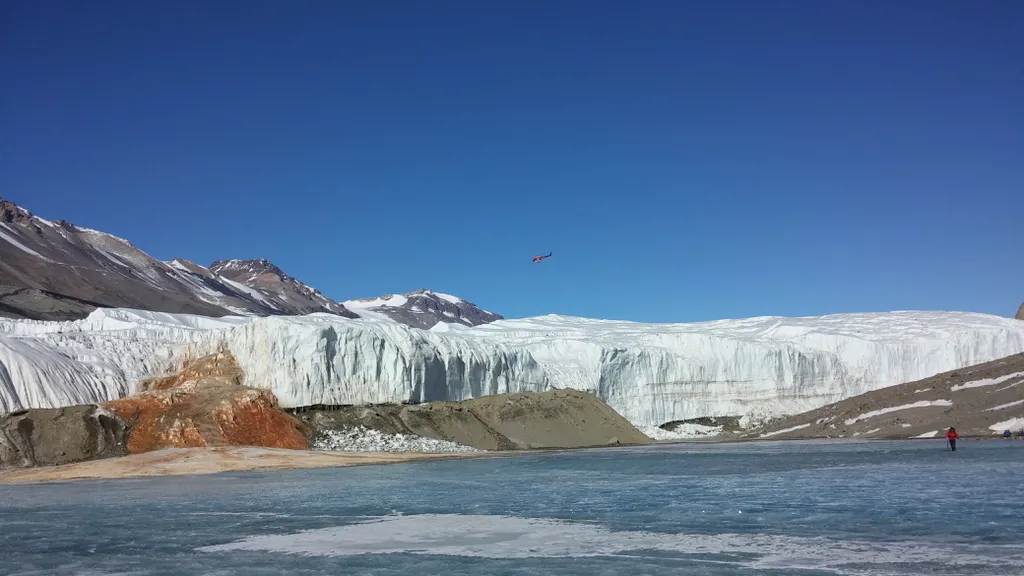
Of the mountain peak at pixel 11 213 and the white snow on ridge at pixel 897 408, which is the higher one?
the mountain peak at pixel 11 213

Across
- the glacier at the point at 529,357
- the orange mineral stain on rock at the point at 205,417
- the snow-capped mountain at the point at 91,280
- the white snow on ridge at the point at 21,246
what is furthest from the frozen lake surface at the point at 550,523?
the white snow on ridge at the point at 21,246

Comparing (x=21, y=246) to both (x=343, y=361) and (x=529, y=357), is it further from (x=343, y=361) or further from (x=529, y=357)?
(x=343, y=361)

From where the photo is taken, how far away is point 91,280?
456ft

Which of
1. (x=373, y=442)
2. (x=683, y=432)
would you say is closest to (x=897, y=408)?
(x=683, y=432)

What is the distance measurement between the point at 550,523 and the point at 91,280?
5513 inches

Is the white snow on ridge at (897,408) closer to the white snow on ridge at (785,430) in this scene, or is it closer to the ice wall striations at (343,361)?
the white snow on ridge at (785,430)

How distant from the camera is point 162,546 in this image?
13594 mm

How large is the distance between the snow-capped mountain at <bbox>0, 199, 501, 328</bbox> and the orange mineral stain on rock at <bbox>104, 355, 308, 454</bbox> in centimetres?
6657

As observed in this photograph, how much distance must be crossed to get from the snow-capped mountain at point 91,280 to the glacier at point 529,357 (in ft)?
179

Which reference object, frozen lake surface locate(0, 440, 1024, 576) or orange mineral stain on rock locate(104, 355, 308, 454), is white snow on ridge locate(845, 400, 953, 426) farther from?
orange mineral stain on rock locate(104, 355, 308, 454)

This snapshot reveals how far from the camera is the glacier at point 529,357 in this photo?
42906 mm

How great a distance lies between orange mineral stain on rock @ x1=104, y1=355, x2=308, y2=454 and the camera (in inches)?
1447

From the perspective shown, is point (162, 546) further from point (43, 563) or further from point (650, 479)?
point (650, 479)

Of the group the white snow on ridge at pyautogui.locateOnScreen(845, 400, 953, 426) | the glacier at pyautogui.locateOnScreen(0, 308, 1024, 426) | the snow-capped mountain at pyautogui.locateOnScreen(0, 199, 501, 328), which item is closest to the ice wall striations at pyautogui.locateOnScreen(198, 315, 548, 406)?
the glacier at pyautogui.locateOnScreen(0, 308, 1024, 426)
